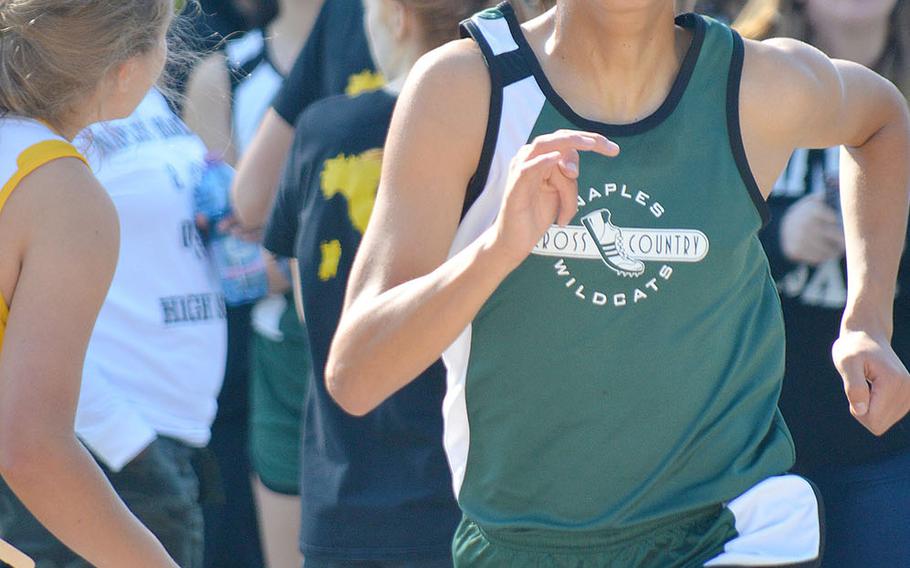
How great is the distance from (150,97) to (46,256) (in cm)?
165

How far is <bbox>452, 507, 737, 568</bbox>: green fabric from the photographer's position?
2238 mm

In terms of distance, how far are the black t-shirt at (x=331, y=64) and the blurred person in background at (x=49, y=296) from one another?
128 centimetres

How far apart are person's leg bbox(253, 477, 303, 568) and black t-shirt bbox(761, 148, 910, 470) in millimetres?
1747

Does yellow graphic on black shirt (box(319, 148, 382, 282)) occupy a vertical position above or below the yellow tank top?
below

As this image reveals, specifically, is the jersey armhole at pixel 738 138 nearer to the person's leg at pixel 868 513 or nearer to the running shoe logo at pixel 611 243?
the running shoe logo at pixel 611 243

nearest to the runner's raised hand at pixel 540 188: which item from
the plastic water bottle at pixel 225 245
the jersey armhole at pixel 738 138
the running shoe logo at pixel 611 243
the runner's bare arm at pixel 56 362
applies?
the running shoe logo at pixel 611 243

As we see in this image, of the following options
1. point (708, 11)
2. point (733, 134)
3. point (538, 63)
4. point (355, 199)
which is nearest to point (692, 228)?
point (733, 134)

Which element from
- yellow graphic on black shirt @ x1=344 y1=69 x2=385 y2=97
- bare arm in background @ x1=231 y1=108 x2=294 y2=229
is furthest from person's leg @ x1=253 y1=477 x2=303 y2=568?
yellow graphic on black shirt @ x1=344 y1=69 x2=385 y2=97

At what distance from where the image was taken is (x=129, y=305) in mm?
3576

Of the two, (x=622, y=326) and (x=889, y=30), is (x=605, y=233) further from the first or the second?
(x=889, y=30)

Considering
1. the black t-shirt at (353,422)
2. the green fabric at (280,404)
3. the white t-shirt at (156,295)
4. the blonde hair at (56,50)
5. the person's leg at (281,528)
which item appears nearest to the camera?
the blonde hair at (56,50)

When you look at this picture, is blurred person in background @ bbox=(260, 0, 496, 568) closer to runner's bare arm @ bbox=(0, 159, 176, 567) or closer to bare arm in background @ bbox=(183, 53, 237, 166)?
runner's bare arm @ bbox=(0, 159, 176, 567)

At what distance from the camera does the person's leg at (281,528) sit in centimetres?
452

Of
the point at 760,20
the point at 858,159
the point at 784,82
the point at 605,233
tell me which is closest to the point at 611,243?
the point at 605,233
